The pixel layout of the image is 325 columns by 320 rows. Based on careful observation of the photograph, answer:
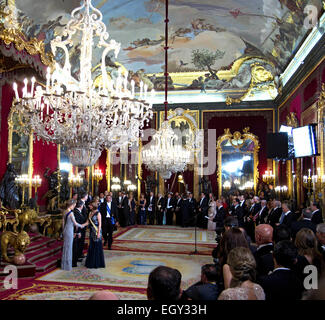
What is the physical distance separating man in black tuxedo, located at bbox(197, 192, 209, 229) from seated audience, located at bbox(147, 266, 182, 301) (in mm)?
13913

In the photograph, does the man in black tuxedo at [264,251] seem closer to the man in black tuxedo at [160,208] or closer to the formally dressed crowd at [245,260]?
the formally dressed crowd at [245,260]

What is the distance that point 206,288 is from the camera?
311 centimetres

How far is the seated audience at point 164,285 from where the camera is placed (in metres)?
2.46

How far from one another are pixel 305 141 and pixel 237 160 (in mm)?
7914

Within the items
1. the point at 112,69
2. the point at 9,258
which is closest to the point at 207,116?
the point at 112,69

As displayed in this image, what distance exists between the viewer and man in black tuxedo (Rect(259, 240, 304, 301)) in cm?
300

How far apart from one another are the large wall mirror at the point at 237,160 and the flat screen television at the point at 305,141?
696cm

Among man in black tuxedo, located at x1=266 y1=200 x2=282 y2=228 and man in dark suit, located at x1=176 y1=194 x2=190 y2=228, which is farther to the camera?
man in dark suit, located at x1=176 y1=194 x2=190 y2=228

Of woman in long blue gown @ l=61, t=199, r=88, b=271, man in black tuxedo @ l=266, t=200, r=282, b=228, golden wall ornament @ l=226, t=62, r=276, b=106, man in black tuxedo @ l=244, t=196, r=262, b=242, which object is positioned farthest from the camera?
golden wall ornament @ l=226, t=62, r=276, b=106

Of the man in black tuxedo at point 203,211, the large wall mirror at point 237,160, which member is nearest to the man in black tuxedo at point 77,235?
the man in black tuxedo at point 203,211

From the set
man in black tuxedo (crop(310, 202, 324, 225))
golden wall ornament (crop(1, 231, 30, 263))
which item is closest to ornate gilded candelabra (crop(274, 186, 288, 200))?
man in black tuxedo (crop(310, 202, 324, 225))

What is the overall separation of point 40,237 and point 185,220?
8377 mm

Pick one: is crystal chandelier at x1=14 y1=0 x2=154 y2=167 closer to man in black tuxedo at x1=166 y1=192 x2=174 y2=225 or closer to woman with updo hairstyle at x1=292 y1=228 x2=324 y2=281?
woman with updo hairstyle at x1=292 y1=228 x2=324 y2=281
